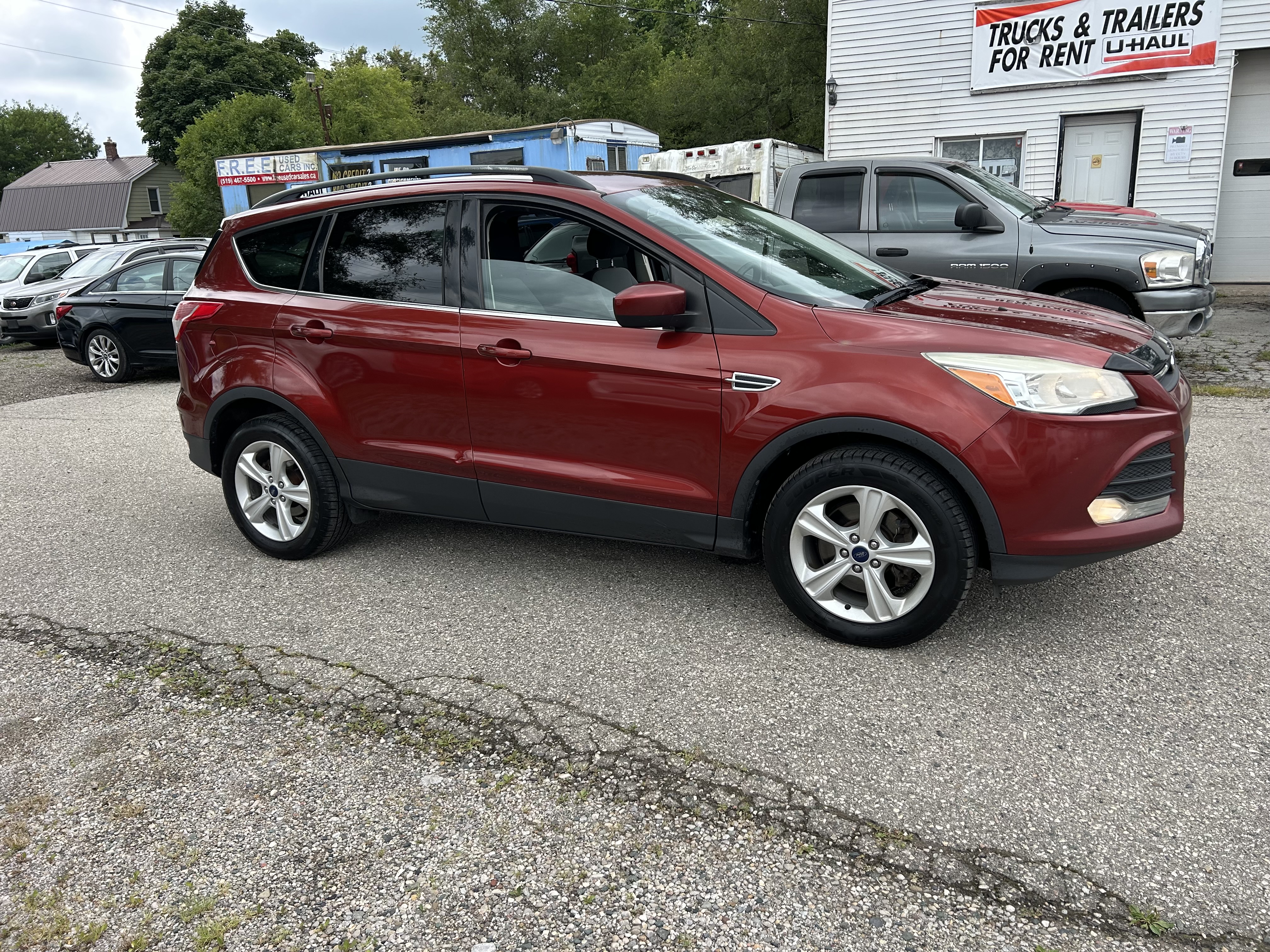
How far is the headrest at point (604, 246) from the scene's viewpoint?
3730 millimetres

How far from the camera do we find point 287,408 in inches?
174

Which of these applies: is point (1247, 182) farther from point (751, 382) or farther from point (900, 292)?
point (751, 382)

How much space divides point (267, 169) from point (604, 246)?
2078cm

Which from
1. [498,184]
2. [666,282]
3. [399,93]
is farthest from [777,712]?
[399,93]

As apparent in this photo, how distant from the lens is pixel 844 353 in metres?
3.29

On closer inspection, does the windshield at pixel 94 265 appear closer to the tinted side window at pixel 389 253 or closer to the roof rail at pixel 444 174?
the roof rail at pixel 444 174

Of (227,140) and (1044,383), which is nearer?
(1044,383)

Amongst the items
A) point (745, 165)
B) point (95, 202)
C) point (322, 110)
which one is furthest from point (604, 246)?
A: point (95, 202)

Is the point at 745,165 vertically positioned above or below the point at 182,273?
above

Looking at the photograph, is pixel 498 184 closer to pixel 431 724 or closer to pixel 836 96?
pixel 431 724

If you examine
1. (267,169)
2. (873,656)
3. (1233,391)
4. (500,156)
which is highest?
(267,169)

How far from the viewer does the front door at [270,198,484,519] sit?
13.2ft

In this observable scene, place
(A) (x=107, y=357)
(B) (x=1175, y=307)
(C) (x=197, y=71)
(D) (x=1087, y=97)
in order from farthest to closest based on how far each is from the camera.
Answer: (C) (x=197, y=71)
(D) (x=1087, y=97)
(A) (x=107, y=357)
(B) (x=1175, y=307)

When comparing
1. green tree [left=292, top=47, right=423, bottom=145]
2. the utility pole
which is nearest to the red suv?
the utility pole
